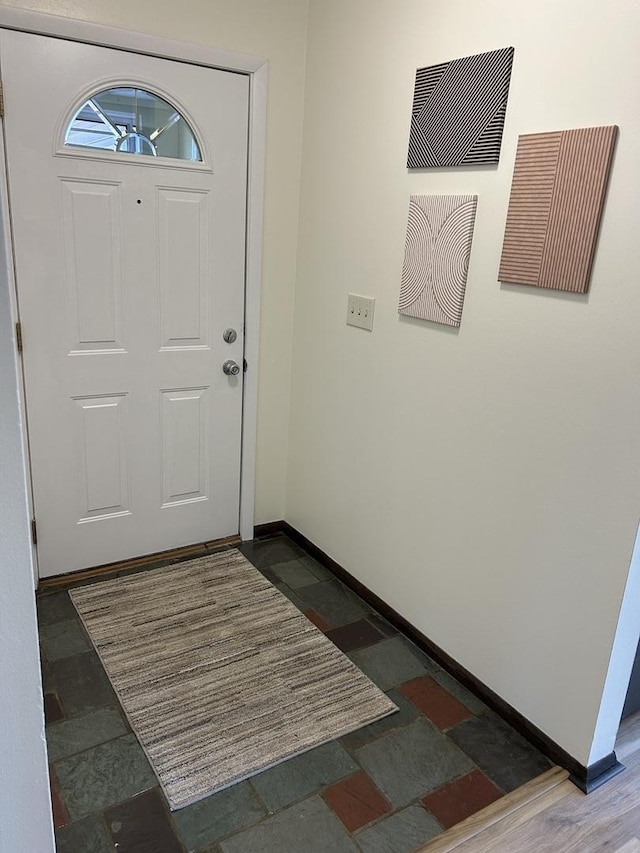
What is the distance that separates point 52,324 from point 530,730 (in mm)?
2153

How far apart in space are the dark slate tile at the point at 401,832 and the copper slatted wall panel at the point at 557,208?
1441mm

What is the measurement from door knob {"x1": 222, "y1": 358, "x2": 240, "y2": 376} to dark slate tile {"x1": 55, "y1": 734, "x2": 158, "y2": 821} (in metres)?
1.50

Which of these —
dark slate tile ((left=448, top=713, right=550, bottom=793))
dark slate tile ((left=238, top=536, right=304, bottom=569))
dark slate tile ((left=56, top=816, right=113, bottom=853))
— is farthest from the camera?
dark slate tile ((left=238, top=536, right=304, bottom=569))

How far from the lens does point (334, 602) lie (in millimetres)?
2621

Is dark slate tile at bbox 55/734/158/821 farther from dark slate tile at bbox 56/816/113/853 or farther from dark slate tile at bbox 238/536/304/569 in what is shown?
dark slate tile at bbox 238/536/304/569

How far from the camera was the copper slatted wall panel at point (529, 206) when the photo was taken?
1.69 metres

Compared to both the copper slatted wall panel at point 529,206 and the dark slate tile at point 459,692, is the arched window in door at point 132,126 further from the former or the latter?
the dark slate tile at point 459,692

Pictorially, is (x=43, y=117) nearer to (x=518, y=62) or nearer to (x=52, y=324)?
(x=52, y=324)

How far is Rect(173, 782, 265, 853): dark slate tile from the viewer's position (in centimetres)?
158

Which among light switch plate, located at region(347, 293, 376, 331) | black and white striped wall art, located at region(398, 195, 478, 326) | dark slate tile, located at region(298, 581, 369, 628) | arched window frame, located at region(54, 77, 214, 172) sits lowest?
dark slate tile, located at region(298, 581, 369, 628)

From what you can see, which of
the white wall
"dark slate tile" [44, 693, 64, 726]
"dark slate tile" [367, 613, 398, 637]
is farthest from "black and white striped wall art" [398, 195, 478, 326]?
"dark slate tile" [44, 693, 64, 726]

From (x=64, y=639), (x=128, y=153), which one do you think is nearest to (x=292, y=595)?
(x=64, y=639)

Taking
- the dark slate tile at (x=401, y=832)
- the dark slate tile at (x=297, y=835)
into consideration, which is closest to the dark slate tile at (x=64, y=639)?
the dark slate tile at (x=297, y=835)

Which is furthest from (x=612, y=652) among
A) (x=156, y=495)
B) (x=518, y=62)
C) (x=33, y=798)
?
(x=156, y=495)
